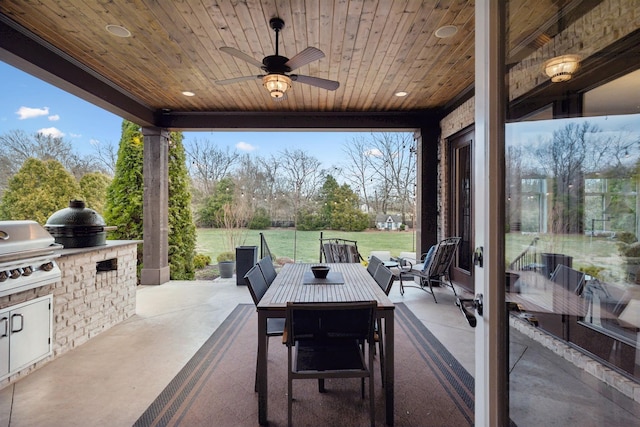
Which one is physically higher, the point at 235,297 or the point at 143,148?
the point at 143,148

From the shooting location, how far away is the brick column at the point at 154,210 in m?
5.41

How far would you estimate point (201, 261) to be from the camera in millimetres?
6621

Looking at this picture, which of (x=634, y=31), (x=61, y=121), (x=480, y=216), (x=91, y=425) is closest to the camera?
(x=480, y=216)

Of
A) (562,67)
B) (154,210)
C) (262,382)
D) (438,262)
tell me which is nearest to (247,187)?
(154,210)

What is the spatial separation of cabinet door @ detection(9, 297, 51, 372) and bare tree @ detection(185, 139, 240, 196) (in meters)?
4.38

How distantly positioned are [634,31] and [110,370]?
4198mm

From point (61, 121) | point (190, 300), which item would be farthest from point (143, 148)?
point (190, 300)

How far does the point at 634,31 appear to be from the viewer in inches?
65.7

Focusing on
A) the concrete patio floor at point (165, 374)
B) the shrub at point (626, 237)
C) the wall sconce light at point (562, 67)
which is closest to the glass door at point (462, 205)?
the concrete patio floor at point (165, 374)

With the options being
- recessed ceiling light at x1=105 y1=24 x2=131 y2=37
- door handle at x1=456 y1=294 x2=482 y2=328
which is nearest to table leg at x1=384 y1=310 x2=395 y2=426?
door handle at x1=456 y1=294 x2=482 y2=328

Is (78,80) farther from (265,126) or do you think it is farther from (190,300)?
(190,300)

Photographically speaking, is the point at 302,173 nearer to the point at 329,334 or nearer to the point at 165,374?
the point at 165,374

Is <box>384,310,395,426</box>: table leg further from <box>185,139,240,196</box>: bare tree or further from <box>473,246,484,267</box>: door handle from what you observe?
<box>185,139,240,196</box>: bare tree

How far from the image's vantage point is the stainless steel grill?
227cm
